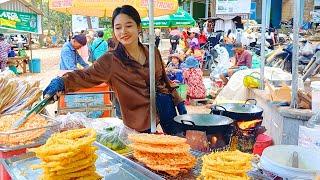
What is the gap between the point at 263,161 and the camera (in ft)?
4.71

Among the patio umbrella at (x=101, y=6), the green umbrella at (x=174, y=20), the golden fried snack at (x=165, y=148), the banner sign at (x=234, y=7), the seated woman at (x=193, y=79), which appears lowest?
the seated woman at (x=193, y=79)

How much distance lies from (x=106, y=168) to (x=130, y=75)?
36.8 inches

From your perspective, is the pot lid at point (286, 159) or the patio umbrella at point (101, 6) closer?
the pot lid at point (286, 159)

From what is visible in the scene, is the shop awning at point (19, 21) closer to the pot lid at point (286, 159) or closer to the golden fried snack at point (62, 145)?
the golden fried snack at point (62, 145)

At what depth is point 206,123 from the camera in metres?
2.01

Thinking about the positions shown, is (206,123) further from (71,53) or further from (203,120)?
(71,53)

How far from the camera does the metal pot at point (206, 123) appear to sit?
6.35 feet

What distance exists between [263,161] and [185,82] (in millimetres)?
7560

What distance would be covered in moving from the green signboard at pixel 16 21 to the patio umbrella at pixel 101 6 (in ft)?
12.7

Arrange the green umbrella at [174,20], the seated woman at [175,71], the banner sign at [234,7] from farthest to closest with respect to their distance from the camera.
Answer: the banner sign at [234,7], the green umbrella at [174,20], the seated woman at [175,71]

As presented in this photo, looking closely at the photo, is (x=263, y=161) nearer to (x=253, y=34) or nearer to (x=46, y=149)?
(x=46, y=149)

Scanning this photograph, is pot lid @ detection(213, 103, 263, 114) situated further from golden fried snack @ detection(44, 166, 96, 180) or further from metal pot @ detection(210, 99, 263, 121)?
golden fried snack @ detection(44, 166, 96, 180)

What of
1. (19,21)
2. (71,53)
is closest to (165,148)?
(71,53)

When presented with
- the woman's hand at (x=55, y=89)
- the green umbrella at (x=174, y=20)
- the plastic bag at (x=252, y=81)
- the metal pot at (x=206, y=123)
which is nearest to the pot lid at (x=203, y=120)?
the metal pot at (x=206, y=123)
